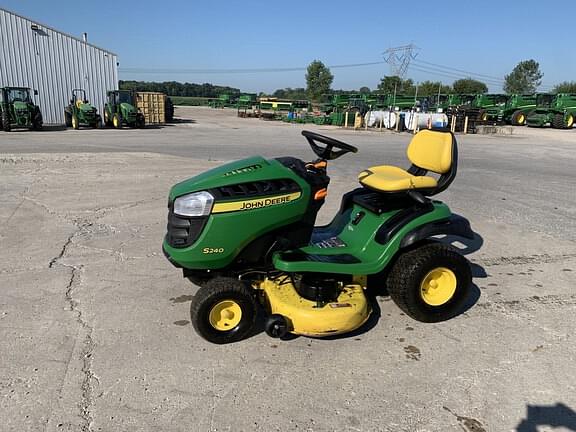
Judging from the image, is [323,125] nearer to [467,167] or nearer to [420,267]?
[467,167]

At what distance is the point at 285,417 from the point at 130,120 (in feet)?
73.2

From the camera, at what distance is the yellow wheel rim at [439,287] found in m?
3.36

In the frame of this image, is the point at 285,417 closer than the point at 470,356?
Yes

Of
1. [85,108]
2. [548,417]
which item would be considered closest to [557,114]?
[85,108]

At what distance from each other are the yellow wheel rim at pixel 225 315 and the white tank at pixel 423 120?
2240cm

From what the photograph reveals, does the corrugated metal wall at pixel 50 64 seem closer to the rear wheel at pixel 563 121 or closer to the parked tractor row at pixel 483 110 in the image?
the parked tractor row at pixel 483 110

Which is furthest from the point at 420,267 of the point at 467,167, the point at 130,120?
the point at 130,120

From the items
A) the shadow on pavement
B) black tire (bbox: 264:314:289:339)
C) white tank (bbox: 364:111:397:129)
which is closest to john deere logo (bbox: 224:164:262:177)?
black tire (bbox: 264:314:289:339)

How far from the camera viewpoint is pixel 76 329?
3.14 metres

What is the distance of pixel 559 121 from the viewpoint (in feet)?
93.2

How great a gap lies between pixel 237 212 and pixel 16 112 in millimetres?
20362

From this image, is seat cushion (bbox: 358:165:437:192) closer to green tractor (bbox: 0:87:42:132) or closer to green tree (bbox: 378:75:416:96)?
green tractor (bbox: 0:87:42:132)

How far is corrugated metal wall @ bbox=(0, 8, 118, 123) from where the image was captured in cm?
2272

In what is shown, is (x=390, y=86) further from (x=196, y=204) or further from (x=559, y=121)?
(x=196, y=204)
